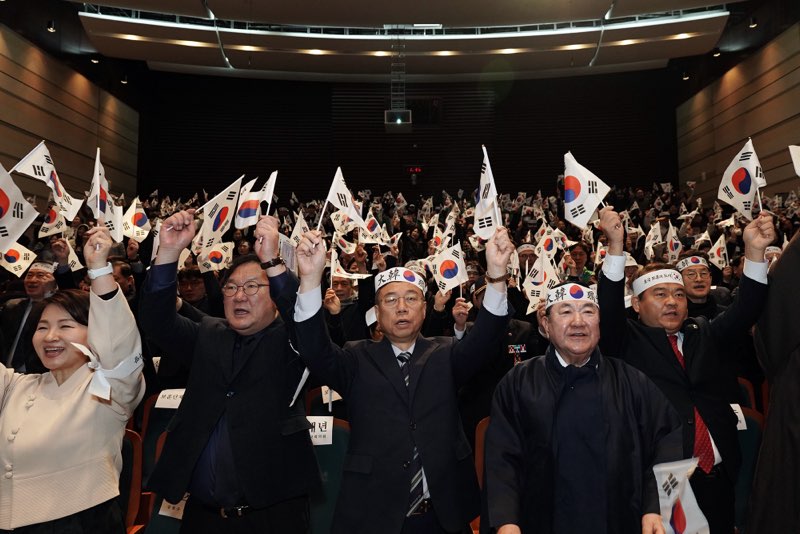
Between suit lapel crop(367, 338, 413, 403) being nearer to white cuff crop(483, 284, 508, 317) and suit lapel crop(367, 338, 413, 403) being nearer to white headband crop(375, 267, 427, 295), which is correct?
white headband crop(375, 267, 427, 295)

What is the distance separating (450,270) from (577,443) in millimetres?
2865

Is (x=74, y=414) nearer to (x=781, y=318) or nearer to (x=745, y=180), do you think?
(x=781, y=318)

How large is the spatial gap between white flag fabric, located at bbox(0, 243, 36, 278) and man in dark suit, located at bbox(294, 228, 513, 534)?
3867 millimetres

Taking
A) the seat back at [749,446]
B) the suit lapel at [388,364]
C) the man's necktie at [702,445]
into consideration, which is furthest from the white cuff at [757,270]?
the suit lapel at [388,364]

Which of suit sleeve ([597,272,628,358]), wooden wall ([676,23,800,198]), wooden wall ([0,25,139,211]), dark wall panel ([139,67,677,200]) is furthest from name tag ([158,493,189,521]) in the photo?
dark wall panel ([139,67,677,200])

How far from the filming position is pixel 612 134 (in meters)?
18.2

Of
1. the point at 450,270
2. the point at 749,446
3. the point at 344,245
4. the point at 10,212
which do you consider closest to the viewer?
the point at 10,212

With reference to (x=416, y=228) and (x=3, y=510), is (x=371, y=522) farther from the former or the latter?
(x=416, y=228)

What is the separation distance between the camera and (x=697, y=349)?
3377 millimetres

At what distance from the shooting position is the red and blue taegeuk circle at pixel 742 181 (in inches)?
178

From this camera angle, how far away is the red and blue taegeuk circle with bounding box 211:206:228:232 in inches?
168

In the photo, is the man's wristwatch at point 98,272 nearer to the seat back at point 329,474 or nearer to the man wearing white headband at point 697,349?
the seat back at point 329,474

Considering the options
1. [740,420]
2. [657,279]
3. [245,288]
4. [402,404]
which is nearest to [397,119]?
[657,279]

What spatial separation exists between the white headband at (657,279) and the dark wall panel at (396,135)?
14.8m
